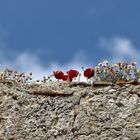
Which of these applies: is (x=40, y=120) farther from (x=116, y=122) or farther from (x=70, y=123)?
(x=116, y=122)

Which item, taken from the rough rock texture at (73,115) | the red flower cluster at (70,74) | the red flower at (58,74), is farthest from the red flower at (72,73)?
the rough rock texture at (73,115)

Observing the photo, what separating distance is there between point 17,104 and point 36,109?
0.17 m

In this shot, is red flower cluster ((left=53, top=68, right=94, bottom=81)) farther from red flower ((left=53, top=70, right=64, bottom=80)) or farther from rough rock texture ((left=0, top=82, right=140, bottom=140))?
rough rock texture ((left=0, top=82, right=140, bottom=140))

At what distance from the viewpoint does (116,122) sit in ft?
14.0

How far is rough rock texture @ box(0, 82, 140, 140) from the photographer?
4.22 meters

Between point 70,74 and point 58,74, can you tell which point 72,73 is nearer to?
point 70,74

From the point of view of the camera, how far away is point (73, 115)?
14.3 feet

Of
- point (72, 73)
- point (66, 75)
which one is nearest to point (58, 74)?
point (66, 75)

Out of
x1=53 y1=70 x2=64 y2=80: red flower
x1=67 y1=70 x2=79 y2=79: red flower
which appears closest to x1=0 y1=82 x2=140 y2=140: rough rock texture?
x1=67 y1=70 x2=79 y2=79: red flower

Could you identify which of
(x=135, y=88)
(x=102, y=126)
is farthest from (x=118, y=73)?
(x=102, y=126)

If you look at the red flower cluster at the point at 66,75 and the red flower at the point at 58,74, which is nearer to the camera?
the red flower cluster at the point at 66,75

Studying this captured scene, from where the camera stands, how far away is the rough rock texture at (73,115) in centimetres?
422

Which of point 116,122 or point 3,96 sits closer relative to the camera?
point 116,122

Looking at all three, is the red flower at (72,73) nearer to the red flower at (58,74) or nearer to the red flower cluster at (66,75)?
the red flower cluster at (66,75)
